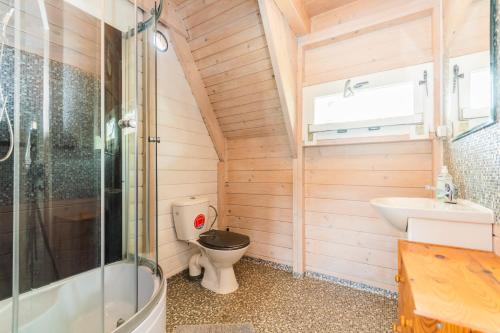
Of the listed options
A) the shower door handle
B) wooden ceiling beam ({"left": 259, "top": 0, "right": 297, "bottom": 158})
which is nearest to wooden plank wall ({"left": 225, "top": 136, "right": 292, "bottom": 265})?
wooden ceiling beam ({"left": 259, "top": 0, "right": 297, "bottom": 158})

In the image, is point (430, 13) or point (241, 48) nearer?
point (430, 13)

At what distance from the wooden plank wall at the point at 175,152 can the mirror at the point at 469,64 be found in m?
1.97

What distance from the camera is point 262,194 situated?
2.43 m

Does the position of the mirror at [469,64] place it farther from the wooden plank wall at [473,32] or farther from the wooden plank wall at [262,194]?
the wooden plank wall at [262,194]

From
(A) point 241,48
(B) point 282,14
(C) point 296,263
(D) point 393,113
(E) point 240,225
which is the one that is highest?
(B) point 282,14

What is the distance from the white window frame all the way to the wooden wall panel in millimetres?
56

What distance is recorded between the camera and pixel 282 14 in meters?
1.80

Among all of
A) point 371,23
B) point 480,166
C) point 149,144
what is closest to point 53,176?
point 149,144

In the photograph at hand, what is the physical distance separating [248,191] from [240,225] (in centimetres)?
39

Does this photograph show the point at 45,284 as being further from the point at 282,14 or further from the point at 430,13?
the point at 430,13

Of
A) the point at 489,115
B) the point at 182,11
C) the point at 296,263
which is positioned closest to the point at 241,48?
the point at 182,11

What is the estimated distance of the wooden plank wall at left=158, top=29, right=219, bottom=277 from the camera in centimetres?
198

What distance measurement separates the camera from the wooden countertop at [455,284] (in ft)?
1.62

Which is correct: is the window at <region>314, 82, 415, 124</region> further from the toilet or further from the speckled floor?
the speckled floor
